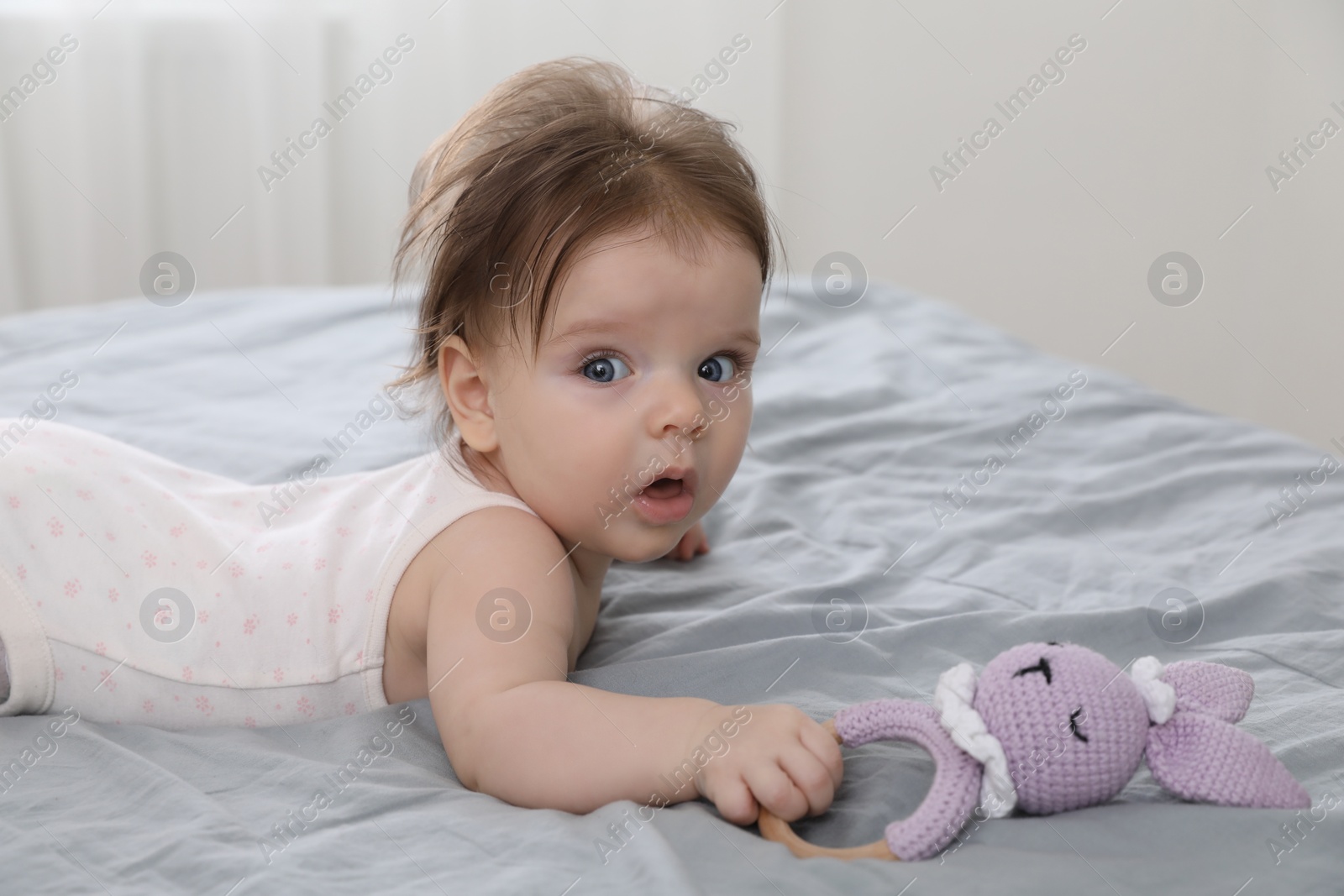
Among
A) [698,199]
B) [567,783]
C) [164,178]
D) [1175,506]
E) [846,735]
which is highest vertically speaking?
[698,199]

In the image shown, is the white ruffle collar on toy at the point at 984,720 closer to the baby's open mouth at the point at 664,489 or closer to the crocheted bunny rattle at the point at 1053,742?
the crocheted bunny rattle at the point at 1053,742

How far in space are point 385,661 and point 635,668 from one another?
203 millimetres

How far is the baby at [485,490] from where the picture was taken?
0.84m

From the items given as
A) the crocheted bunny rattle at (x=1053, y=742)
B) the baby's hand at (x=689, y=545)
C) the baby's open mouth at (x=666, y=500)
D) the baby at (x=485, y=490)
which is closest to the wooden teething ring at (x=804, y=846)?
the crocheted bunny rattle at (x=1053, y=742)

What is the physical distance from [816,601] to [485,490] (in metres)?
0.32

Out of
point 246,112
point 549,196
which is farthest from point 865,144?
point 549,196

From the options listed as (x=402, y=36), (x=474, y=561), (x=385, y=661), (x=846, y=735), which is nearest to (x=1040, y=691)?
(x=846, y=735)

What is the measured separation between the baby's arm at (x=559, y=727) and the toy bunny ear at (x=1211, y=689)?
0.21 m

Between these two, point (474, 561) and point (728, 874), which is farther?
point (474, 561)

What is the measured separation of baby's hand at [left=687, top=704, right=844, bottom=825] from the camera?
2.16ft

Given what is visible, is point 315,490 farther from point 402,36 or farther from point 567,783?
point 402,36

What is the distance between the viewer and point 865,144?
3.35 m

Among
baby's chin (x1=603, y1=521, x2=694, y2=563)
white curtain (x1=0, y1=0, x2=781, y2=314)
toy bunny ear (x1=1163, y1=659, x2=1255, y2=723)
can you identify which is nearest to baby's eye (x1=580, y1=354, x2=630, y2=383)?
baby's chin (x1=603, y1=521, x2=694, y2=563)

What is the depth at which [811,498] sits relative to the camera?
52.3 inches
